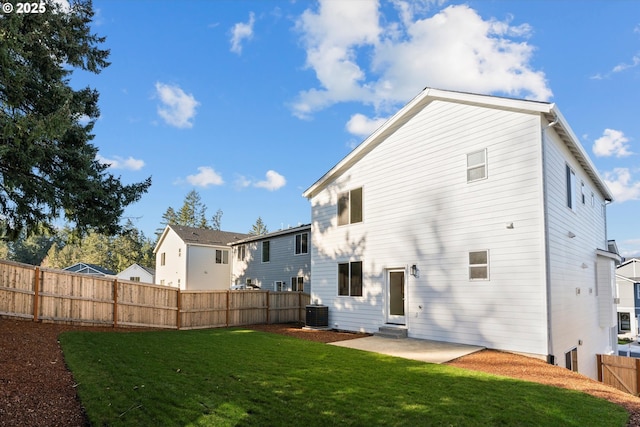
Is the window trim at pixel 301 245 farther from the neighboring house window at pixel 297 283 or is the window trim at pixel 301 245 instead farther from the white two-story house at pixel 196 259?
the white two-story house at pixel 196 259

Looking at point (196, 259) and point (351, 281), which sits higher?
point (196, 259)

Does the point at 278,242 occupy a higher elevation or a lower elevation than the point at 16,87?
lower

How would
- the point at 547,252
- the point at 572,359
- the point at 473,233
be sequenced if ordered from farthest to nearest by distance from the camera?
the point at 572,359 → the point at 473,233 → the point at 547,252

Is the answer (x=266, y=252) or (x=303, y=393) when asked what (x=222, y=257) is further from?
(x=303, y=393)

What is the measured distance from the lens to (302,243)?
23422mm

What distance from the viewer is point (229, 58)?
60.8 feet

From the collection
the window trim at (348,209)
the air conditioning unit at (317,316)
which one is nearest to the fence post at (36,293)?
the air conditioning unit at (317,316)

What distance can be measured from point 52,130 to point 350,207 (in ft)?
30.9

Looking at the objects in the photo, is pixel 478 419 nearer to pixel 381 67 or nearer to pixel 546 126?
pixel 546 126

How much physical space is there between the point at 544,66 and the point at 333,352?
44.8 ft

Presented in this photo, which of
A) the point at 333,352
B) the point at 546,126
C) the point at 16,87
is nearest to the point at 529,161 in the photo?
the point at 546,126

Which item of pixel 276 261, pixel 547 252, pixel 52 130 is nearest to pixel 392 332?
pixel 547 252

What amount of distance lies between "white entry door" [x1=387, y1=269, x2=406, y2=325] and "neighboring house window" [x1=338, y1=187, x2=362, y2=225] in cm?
243

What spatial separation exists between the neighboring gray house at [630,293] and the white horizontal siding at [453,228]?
3362 centimetres
